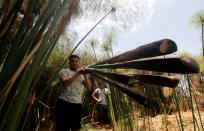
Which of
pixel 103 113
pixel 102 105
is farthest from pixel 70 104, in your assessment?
pixel 103 113

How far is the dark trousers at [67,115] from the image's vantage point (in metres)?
3.34

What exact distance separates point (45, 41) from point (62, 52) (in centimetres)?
546

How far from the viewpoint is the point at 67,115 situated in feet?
11.0

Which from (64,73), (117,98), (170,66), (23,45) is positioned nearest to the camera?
(170,66)

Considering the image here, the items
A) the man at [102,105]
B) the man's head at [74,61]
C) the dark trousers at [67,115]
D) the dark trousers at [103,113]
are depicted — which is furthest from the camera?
the dark trousers at [103,113]

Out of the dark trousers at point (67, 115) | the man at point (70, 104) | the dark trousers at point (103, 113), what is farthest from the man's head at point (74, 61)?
the dark trousers at point (103, 113)

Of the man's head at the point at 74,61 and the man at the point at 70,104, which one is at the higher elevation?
the man's head at the point at 74,61

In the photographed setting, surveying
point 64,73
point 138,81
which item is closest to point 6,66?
point 138,81

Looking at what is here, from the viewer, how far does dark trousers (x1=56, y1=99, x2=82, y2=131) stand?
3.34 meters

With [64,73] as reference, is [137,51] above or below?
below

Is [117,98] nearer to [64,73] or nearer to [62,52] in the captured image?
[64,73]

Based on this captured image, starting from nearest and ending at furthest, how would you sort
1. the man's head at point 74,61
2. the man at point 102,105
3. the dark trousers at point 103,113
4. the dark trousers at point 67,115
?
the man's head at point 74,61, the dark trousers at point 67,115, the man at point 102,105, the dark trousers at point 103,113

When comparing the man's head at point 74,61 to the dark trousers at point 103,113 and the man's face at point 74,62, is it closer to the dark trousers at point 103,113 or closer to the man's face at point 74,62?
the man's face at point 74,62

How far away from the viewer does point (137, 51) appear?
20.2 inches
